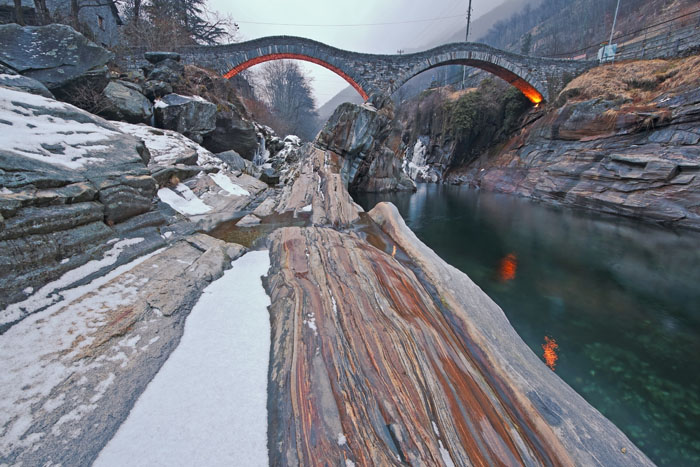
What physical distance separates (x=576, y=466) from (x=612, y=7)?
230 ft

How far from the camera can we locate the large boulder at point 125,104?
877 centimetres

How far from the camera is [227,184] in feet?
29.9

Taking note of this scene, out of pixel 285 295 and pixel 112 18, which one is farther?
pixel 112 18

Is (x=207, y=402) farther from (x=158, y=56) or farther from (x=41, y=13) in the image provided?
(x=41, y=13)

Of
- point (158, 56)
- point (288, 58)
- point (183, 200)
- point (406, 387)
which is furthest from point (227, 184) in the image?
point (288, 58)

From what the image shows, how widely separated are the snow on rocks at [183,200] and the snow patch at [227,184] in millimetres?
1341

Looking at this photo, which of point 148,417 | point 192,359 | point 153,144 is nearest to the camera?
point 148,417

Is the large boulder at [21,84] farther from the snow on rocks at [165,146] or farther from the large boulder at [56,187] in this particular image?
the snow on rocks at [165,146]

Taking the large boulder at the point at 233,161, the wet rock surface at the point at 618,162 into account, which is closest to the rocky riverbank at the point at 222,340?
the large boulder at the point at 233,161

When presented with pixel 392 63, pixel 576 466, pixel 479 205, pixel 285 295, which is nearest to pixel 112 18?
pixel 392 63

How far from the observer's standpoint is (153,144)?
337 inches

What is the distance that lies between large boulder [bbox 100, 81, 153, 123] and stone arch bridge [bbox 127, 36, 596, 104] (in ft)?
34.8

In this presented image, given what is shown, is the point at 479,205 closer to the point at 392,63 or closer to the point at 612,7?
the point at 392,63

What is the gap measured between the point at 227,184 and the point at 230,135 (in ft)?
20.6
